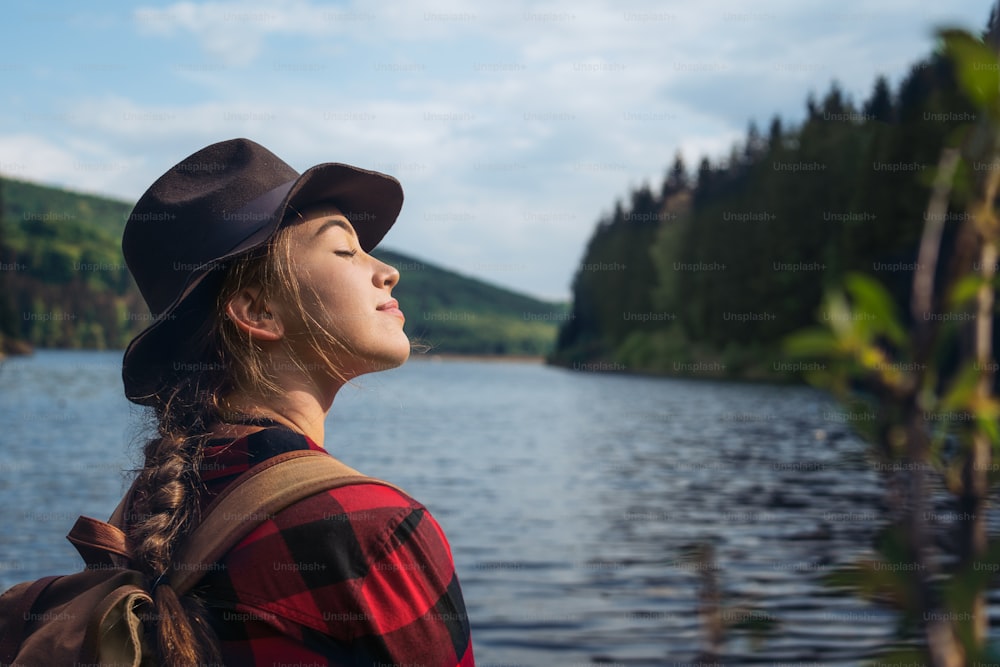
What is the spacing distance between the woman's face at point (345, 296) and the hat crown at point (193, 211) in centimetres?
16

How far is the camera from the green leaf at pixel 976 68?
66 cm

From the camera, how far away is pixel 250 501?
1.81m

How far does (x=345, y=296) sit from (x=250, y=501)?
0.58m

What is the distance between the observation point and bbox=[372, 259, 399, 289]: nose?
2307 mm

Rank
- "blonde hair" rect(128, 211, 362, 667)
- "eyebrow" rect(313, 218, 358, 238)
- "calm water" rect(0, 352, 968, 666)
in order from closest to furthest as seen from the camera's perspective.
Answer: "blonde hair" rect(128, 211, 362, 667)
"eyebrow" rect(313, 218, 358, 238)
"calm water" rect(0, 352, 968, 666)

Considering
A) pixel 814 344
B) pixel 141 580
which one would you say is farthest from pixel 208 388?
pixel 814 344

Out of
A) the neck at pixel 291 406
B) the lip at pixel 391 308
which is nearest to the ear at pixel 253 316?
the neck at pixel 291 406

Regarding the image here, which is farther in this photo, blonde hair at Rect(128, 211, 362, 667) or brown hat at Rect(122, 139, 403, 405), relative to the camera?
brown hat at Rect(122, 139, 403, 405)

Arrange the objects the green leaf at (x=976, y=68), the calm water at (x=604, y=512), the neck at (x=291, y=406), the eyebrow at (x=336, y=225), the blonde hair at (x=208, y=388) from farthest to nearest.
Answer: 1. the calm water at (x=604, y=512)
2. the eyebrow at (x=336, y=225)
3. the neck at (x=291, y=406)
4. the blonde hair at (x=208, y=388)
5. the green leaf at (x=976, y=68)

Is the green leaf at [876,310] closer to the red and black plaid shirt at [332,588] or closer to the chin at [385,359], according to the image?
the red and black plaid shirt at [332,588]

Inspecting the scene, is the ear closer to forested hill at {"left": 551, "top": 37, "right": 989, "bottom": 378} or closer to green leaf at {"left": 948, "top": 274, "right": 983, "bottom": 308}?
green leaf at {"left": 948, "top": 274, "right": 983, "bottom": 308}

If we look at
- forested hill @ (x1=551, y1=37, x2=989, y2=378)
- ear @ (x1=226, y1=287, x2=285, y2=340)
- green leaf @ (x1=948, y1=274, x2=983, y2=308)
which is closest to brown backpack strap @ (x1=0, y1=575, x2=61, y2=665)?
ear @ (x1=226, y1=287, x2=285, y2=340)

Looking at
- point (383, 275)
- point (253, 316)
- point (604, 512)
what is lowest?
point (604, 512)

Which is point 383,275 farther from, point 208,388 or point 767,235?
point 767,235
